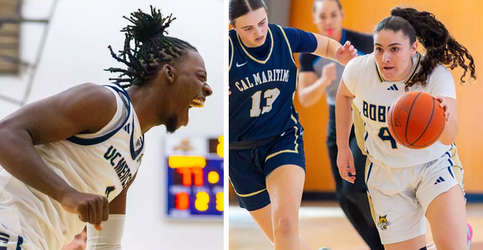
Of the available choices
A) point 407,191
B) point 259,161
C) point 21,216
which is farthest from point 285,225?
point 21,216

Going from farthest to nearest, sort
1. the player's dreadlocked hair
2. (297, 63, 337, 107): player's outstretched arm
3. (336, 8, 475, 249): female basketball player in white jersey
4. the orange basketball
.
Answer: (297, 63, 337, 107): player's outstretched arm
(336, 8, 475, 249): female basketball player in white jersey
the orange basketball
the player's dreadlocked hair

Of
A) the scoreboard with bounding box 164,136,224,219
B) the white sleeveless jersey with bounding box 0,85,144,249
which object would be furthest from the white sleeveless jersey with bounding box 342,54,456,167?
the scoreboard with bounding box 164,136,224,219

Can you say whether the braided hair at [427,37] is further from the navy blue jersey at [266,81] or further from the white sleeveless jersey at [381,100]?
the navy blue jersey at [266,81]

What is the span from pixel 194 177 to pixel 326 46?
155cm

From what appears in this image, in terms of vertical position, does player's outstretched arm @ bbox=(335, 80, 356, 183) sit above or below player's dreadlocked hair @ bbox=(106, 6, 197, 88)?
below

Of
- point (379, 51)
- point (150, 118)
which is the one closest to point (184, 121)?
point (150, 118)

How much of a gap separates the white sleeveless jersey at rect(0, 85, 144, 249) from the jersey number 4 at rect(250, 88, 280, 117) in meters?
0.92

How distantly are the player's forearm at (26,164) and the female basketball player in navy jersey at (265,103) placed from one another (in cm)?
123

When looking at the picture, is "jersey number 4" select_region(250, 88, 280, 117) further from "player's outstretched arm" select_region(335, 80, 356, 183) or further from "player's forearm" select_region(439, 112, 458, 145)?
"player's forearm" select_region(439, 112, 458, 145)

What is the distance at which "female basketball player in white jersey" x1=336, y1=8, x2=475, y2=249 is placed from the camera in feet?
8.03

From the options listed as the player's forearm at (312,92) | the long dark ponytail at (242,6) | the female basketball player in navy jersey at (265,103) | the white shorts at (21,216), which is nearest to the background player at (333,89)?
the player's forearm at (312,92)

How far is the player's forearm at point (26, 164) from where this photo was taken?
160 cm

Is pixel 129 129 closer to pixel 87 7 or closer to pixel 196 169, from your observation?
pixel 87 7

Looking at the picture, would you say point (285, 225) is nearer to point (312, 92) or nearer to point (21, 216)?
point (312, 92)
